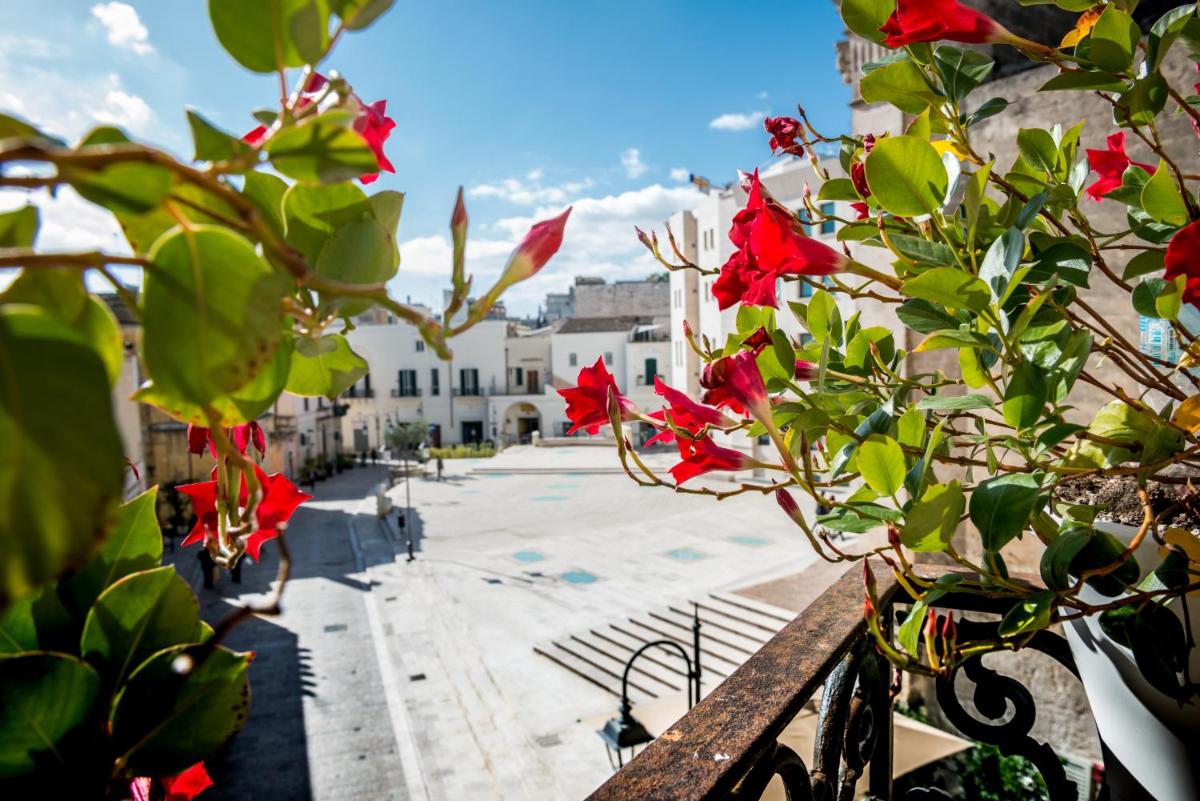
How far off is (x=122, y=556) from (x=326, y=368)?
0.58 feet

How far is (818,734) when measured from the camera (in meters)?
1.07

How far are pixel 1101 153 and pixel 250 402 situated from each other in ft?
4.08

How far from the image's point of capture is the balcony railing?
72 centimetres

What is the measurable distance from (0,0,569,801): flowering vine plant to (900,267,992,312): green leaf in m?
0.40

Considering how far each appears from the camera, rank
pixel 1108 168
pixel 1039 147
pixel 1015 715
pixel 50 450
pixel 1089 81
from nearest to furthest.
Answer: pixel 50 450 → pixel 1089 81 → pixel 1039 147 → pixel 1108 168 → pixel 1015 715

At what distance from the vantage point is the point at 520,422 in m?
34.3

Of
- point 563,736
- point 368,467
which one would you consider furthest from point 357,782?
point 368,467

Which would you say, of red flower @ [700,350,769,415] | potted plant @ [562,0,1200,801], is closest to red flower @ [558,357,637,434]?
potted plant @ [562,0,1200,801]

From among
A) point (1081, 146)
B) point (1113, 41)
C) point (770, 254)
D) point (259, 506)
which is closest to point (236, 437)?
point (259, 506)

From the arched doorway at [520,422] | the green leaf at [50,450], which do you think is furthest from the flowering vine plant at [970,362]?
the arched doorway at [520,422]

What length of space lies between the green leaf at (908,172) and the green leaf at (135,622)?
654 millimetres

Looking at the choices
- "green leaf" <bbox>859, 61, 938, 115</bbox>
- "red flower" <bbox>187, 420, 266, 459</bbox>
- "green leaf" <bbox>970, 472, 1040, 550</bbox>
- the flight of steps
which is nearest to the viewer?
"red flower" <bbox>187, 420, 266, 459</bbox>

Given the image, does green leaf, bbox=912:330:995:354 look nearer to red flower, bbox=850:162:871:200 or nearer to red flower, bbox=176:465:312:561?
red flower, bbox=850:162:871:200

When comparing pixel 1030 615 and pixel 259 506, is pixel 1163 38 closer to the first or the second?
pixel 1030 615
